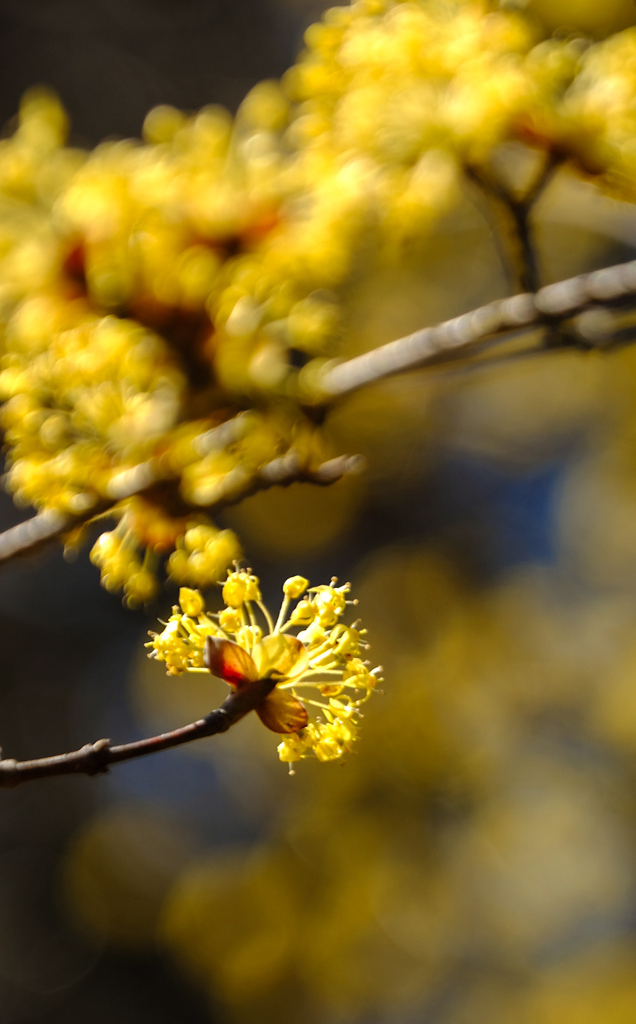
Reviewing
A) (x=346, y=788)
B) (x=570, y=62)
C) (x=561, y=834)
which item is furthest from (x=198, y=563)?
→ (x=561, y=834)

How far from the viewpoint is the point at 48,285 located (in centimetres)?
63

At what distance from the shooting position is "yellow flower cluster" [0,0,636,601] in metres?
0.57

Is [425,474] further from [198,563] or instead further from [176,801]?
[198,563]

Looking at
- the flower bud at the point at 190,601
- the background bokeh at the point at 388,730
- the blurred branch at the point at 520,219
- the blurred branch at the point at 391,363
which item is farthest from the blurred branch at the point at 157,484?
the background bokeh at the point at 388,730

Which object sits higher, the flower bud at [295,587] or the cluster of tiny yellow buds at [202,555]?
the cluster of tiny yellow buds at [202,555]

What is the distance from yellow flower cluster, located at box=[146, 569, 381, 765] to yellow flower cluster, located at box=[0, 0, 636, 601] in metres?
0.05

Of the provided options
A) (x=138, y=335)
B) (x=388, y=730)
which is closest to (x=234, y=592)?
(x=138, y=335)

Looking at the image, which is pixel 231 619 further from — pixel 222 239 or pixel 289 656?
pixel 222 239

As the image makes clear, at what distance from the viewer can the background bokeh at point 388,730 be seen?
2.98 metres

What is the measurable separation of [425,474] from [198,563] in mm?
3648

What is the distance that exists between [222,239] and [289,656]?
0.38 m

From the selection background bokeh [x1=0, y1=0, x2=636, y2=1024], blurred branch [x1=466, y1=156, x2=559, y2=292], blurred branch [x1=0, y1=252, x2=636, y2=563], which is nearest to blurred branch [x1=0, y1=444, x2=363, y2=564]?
blurred branch [x1=0, y1=252, x2=636, y2=563]

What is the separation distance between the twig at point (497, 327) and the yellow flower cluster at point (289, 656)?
7.6 inches

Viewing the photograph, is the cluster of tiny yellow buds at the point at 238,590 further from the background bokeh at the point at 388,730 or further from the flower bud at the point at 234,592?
the background bokeh at the point at 388,730
